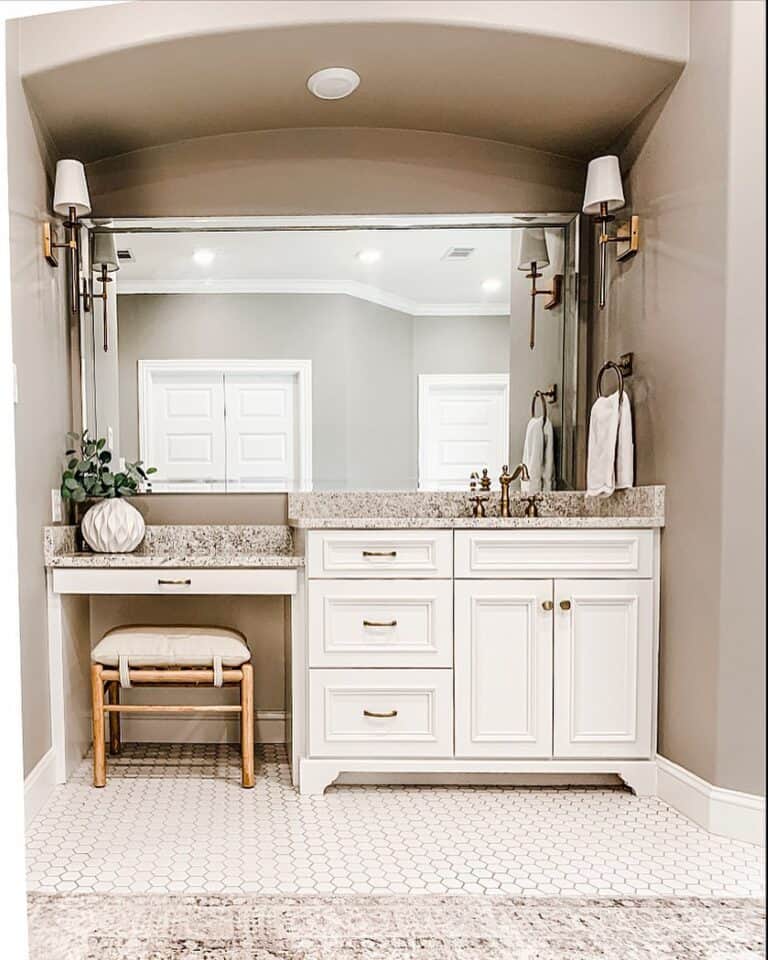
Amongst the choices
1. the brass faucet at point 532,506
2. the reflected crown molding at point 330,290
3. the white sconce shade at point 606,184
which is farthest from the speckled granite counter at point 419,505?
the white sconce shade at point 606,184

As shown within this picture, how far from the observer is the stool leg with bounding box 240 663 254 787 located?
8.92ft

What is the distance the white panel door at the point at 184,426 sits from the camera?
314 centimetres

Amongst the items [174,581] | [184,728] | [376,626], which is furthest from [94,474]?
[376,626]

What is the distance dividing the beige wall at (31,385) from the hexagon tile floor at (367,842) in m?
0.38

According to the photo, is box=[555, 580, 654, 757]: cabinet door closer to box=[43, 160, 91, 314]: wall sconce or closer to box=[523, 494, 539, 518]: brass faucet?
box=[523, 494, 539, 518]: brass faucet

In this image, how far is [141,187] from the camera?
3.11 meters

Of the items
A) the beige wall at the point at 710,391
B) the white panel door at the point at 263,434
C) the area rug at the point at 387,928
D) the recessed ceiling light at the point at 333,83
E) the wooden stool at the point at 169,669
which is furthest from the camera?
the white panel door at the point at 263,434

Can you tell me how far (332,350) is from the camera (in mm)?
3176

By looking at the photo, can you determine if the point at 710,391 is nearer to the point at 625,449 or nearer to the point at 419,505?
the point at 625,449

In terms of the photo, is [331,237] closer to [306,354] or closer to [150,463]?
[306,354]

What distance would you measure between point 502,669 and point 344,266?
1601mm

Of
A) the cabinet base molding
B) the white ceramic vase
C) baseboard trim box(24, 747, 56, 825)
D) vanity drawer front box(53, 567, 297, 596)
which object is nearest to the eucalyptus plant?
the white ceramic vase

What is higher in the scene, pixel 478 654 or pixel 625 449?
pixel 625 449

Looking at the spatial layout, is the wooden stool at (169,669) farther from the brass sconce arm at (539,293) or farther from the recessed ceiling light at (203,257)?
the brass sconce arm at (539,293)
